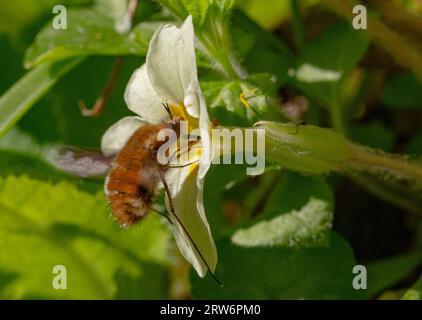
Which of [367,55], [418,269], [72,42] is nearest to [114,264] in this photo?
[72,42]

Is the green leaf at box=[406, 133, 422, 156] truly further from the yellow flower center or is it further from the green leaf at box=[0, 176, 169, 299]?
the yellow flower center

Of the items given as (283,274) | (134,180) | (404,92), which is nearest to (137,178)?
(134,180)

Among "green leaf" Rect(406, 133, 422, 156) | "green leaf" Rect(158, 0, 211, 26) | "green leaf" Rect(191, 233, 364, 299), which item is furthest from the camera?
"green leaf" Rect(406, 133, 422, 156)

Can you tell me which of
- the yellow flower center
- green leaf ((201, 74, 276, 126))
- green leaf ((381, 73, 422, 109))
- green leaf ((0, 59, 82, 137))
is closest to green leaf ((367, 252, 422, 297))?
green leaf ((381, 73, 422, 109))

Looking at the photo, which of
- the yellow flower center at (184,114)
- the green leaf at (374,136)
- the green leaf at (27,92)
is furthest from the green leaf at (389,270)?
the green leaf at (27,92)

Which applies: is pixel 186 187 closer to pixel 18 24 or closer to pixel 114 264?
pixel 114 264

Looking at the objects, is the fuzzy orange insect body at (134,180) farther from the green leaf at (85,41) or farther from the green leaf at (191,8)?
the green leaf at (85,41)

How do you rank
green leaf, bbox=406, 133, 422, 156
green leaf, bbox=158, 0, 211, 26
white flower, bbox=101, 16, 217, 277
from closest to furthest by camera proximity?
1. white flower, bbox=101, 16, 217, 277
2. green leaf, bbox=158, 0, 211, 26
3. green leaf, bbox=406, 133, 422, 156
